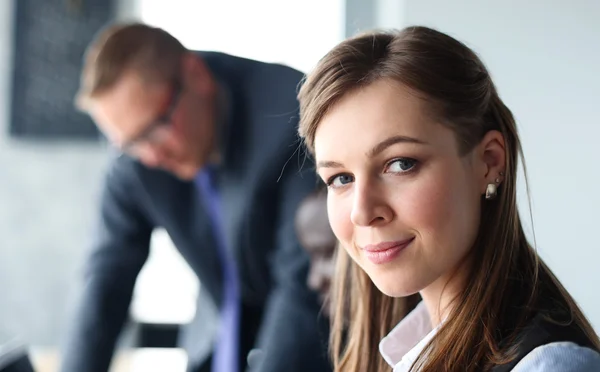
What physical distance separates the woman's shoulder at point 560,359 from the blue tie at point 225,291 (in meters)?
0.95

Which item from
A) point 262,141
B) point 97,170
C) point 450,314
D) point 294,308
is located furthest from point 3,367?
point 97,170

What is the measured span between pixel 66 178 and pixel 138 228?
1.68m

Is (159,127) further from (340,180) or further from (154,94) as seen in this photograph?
(340,180)

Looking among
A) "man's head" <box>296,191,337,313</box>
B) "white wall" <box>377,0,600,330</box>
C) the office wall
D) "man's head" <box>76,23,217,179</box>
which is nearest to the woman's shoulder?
"man's head" <box>296,191,337,313</box>

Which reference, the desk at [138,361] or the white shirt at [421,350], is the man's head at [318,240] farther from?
the desk at [138,361]

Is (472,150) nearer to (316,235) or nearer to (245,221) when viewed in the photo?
(316,235)

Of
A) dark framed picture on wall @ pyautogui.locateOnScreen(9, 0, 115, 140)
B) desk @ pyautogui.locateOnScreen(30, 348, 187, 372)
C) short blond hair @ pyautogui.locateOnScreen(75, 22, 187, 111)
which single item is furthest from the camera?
dark framed picture on wall @ pyautogui.locateOnScreen(9, 0, 115, 140)

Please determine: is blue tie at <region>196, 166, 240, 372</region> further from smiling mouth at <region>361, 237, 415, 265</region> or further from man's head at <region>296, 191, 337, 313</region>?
smiling mouth at <region>361, 237, 415, 265</region>

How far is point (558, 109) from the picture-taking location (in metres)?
1.63

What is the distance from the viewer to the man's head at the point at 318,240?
1343 millimetres

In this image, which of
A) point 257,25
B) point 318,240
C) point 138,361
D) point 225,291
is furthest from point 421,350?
point 257,25

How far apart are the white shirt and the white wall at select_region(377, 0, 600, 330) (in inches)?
23.3

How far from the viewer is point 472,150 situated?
3.08ft

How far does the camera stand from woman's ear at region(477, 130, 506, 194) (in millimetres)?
958
